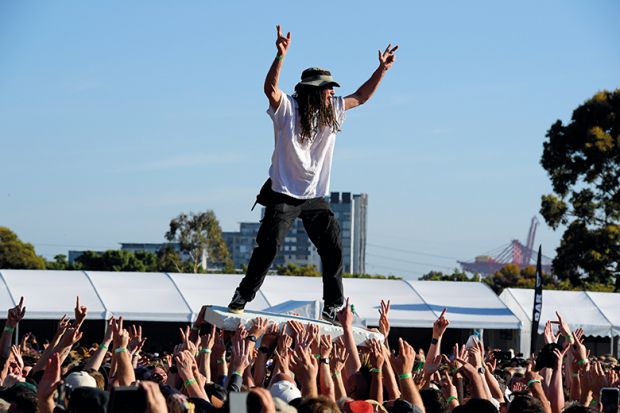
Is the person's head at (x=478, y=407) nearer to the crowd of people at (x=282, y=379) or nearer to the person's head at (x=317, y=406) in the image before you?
the crowd of people at (x=282, y=379)

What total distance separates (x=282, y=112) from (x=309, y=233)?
1076mm

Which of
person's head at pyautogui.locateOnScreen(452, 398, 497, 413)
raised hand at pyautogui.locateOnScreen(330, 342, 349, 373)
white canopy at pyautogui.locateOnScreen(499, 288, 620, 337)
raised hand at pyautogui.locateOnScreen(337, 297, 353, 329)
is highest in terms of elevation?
white canopy at pyautogui.locateOnScreen(499, 288, 620, 337)

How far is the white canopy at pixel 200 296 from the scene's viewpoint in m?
23.2

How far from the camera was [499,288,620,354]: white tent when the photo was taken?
85.7 feet

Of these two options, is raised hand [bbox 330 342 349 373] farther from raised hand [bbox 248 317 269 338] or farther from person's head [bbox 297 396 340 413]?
person's head [bbox 297 396 340 413]

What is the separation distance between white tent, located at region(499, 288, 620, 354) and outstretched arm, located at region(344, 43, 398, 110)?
58.2 ft

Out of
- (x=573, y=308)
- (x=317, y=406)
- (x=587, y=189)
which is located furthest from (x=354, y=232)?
(x=317, y=406)

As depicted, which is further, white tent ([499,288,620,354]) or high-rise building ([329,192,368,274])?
high-rise building ([329,192,368,274])

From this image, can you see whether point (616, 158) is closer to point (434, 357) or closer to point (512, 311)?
point (512, 311)

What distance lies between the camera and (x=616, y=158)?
129 ft

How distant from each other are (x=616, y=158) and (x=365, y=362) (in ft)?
105

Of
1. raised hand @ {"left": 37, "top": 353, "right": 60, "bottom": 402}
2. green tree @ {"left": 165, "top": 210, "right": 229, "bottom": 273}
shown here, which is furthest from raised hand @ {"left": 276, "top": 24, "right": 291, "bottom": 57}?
green tree @ {"left": 165, "top": 210, "right": 229, "bottom": 273}

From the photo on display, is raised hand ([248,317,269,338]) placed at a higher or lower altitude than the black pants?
lower

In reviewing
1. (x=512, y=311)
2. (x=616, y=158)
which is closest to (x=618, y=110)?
(x=616, y=158)
